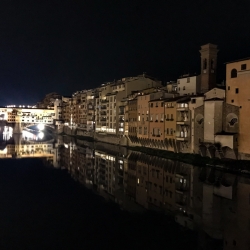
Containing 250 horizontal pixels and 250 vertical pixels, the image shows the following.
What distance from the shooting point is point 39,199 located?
44.9 feet

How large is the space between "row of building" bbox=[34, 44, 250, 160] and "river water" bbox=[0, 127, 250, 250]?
241cm

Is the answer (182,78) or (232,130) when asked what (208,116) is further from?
(182,78)

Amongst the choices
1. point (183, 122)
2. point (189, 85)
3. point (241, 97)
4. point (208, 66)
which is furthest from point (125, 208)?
point (189, 85)

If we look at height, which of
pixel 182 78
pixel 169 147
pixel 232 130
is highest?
pixel 182 78

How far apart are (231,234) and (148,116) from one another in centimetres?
1955

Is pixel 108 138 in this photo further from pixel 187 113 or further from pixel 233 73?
pixel 233 73

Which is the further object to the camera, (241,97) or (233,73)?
(233,73)

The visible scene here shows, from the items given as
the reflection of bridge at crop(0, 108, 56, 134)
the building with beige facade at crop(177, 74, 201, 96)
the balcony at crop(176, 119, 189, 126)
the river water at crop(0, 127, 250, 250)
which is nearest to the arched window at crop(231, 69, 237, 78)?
the balcony at crop(176, 119, 189, 126)

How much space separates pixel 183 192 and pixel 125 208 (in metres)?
3.24

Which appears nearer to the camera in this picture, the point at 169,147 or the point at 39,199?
the point at 39,199

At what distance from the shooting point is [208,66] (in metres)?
25.3

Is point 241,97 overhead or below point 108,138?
overhead

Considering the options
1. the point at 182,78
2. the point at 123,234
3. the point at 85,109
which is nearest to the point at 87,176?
the point at 123,234

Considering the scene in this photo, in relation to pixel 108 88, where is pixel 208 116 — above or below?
below
